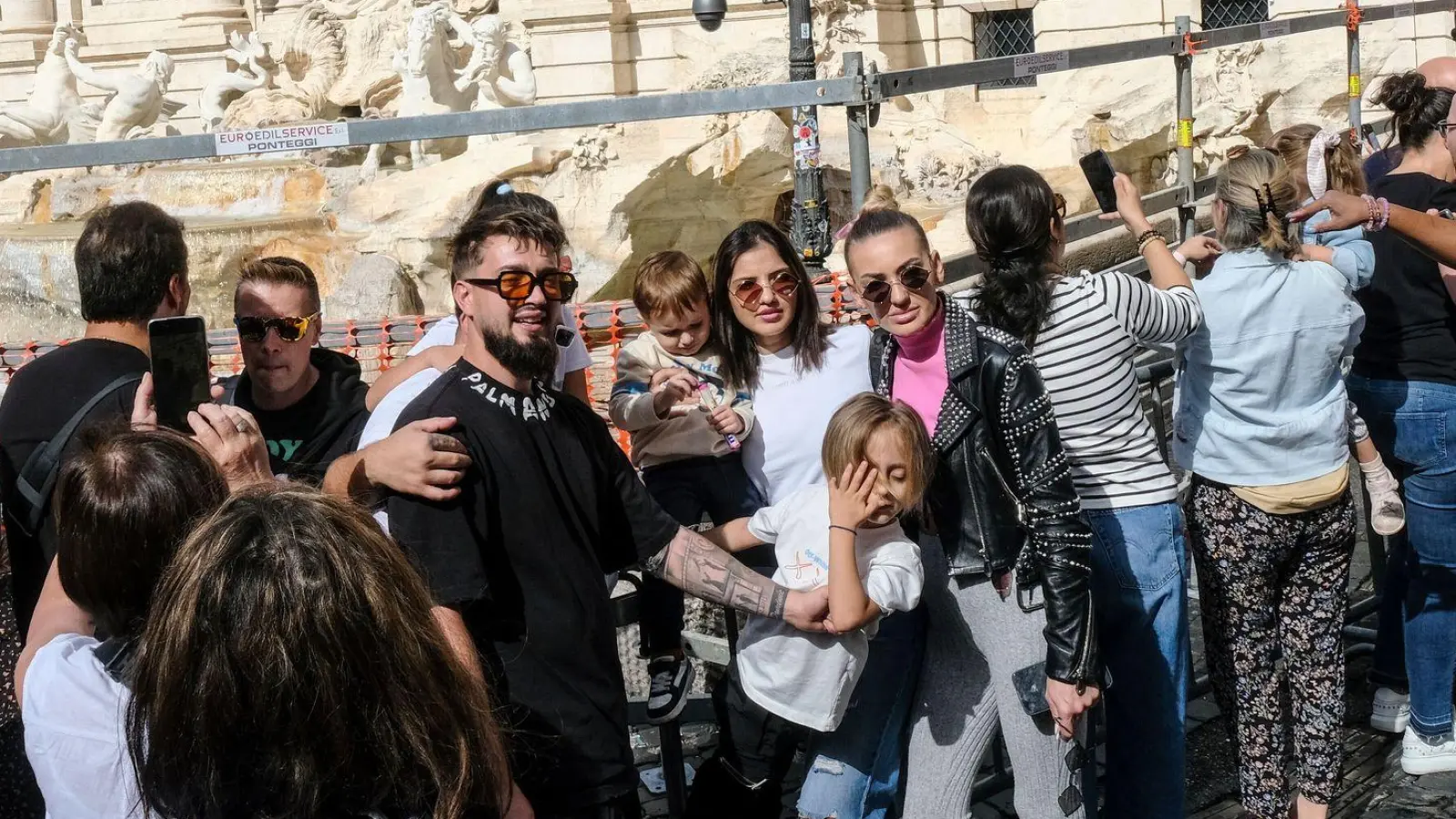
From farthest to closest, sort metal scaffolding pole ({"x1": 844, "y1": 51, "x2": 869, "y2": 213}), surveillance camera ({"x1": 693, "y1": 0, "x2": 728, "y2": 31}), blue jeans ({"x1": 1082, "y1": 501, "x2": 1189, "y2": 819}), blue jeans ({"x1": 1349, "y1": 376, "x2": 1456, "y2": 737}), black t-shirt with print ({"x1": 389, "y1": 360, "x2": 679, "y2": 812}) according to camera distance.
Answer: surveillance camera ({"x1": 693, "y1": 0, "x2": 728, "y2": 31})
metal scaffolding pole ({"x1": 844, "y1": 51, "x2": 869, "y2": 213})
blue jeans ({"x1": 1349, "y1": 376, "x2": 1456, "y2": 737})
blue jeans ({"x1": 1082, "y1": 501, "x2": 1189, "y2": 819})
black t-shirt with print ({"x1": 389, "y1": 360, "x2": 679, "y2": 812})

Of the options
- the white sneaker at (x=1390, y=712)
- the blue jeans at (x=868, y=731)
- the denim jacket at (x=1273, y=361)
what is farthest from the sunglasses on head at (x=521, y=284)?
the white sneaker at (x=1390, y=712)

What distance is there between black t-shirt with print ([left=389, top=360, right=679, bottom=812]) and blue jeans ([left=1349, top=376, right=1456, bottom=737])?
2700mm

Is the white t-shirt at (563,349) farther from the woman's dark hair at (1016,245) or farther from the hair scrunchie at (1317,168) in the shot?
the hair scrunchie at (1317,168)

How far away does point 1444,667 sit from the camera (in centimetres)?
426

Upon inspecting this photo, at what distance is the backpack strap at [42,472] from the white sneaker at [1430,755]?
3665mm

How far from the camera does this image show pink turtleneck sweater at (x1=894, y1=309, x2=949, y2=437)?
3.24 metres

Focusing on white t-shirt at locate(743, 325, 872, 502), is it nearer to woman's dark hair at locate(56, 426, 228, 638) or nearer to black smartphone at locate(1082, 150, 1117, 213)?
black smartphone at locate(1082, 150, 1117, 213)

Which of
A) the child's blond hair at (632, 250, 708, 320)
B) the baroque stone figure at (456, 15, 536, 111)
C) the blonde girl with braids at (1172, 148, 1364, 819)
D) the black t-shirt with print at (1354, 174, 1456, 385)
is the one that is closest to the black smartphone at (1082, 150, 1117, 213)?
the blonde girl with braids at (1172, 148, 1364, 819)

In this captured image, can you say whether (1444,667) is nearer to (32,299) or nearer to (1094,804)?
(1094,804)

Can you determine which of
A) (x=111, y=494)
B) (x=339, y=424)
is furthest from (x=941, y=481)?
(x=111, y=494)

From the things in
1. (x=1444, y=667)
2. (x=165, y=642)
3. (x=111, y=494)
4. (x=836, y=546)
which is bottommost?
(x=1444, y=667)

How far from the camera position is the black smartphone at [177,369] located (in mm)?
2658

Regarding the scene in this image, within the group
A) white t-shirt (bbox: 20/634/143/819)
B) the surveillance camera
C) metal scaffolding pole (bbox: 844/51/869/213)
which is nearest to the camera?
white t-shirt (bbox: 20/634/143/819)

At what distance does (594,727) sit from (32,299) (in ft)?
49.2
